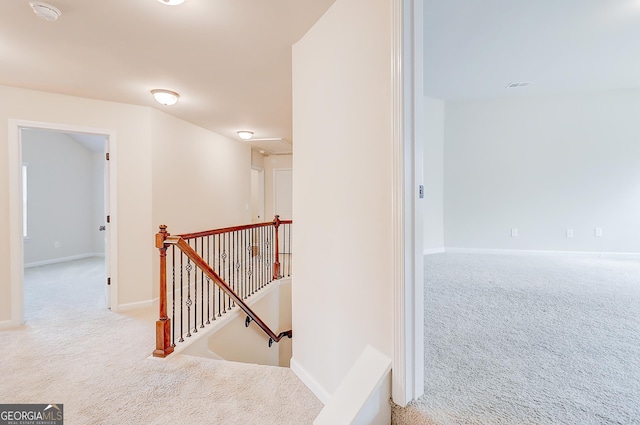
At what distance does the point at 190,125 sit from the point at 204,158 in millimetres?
543

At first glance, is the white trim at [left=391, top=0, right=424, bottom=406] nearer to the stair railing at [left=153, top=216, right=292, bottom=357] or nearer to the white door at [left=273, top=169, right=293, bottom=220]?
the stair railing at [left=153, top=216, right=292, bottom=357]

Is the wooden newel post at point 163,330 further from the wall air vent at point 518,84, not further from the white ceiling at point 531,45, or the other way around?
the wall air vent at point 518,84

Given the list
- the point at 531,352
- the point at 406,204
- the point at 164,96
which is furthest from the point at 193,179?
the point at 531,352

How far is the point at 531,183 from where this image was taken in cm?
468

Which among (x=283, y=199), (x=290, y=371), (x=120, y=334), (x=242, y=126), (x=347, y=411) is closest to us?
(x=347, y=411)

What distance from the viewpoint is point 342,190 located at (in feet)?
5.56

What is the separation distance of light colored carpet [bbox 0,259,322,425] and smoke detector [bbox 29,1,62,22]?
2324 mm

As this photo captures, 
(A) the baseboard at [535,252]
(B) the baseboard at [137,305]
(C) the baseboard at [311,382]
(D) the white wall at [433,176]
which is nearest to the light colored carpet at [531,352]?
(C) the baseboard at [311,382]

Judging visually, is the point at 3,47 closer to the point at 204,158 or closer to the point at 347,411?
the point at 204,158

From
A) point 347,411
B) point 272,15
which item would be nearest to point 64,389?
point 347,411

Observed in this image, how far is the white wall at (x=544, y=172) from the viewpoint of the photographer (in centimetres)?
439

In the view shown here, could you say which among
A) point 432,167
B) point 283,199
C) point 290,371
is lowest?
point 290,371

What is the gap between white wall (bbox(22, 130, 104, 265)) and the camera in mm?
5500

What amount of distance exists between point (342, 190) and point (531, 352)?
1.34 meters
